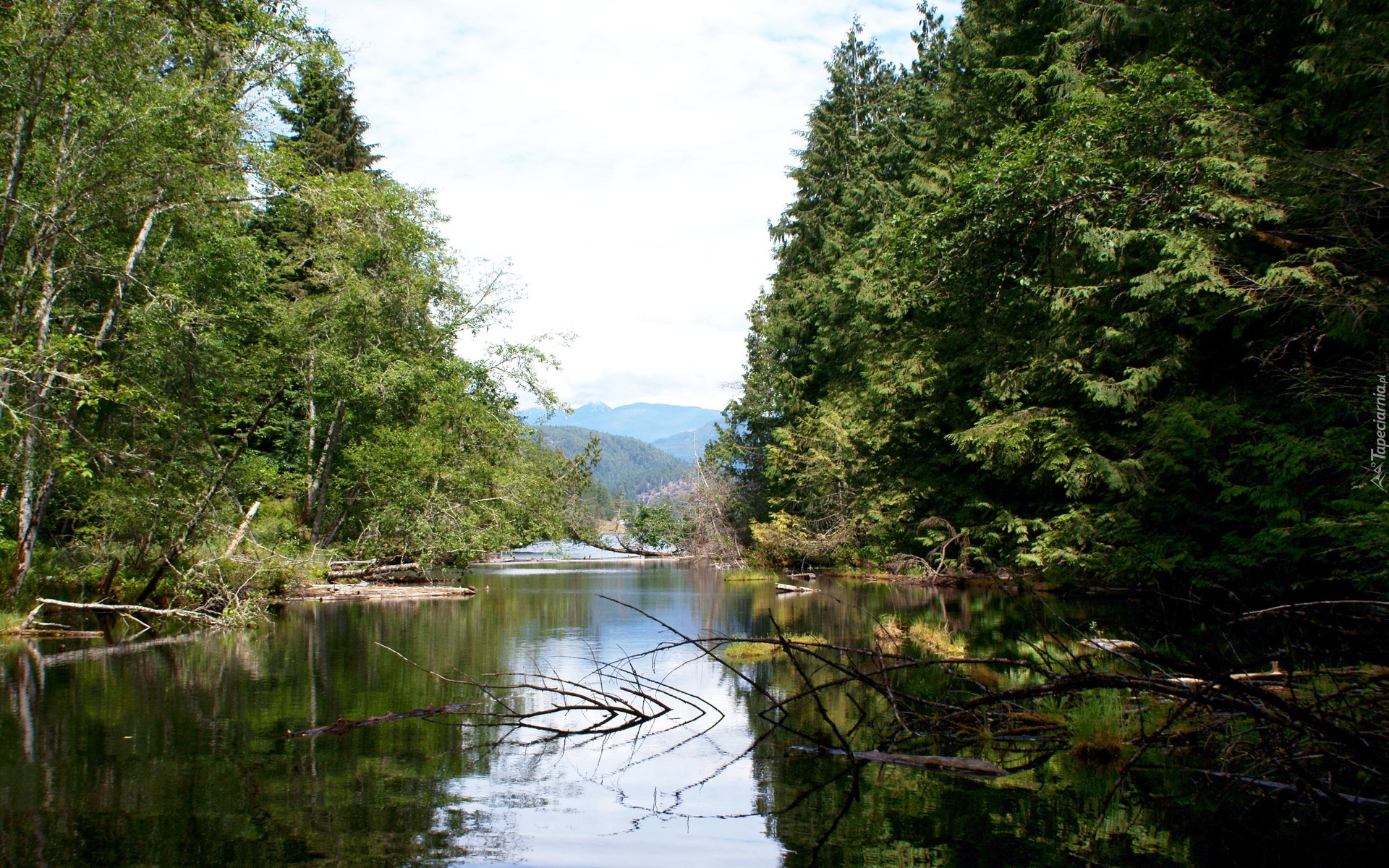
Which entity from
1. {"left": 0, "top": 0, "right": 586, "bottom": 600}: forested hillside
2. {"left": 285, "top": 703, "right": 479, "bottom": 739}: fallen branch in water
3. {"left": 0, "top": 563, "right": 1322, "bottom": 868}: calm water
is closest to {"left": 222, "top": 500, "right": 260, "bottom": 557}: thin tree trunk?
{"left": 0, "top": 0, "right": 586, "bottom": 600}: forested hillside

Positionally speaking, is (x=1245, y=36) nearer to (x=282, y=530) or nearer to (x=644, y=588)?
(x=644, y=588)

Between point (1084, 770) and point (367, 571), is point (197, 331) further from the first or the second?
point (1084, 770)

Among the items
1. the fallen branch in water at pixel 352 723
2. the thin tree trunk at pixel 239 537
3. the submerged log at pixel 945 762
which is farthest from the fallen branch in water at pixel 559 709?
the thin tree trunk at pixel 239 537

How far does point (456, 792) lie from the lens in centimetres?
575

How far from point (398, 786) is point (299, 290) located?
23.6 meters

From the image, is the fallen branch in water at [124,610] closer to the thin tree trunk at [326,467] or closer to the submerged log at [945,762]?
the thin tree trunk at [326,467]

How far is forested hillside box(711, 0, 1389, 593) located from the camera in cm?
1104

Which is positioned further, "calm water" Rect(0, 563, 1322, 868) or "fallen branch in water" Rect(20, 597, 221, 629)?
"fallen branch in water" Rect(20, 597, 221, 629)

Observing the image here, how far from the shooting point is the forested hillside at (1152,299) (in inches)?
435

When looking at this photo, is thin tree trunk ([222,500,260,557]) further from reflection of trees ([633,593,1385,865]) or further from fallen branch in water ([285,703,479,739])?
reflection of trees ([633,593,1385,865])

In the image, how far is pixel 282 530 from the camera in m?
20.2

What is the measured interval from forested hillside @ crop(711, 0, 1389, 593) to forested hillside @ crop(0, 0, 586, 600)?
11.9m

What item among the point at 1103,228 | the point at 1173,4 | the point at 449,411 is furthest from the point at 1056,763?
the point at 449,411

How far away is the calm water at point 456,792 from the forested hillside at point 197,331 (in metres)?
4.07
